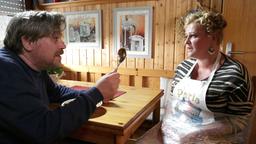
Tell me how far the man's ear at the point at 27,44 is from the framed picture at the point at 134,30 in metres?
1.59

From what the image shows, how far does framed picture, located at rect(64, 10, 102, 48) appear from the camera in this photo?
2660mm

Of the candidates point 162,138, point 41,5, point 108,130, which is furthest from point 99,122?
point 41,5

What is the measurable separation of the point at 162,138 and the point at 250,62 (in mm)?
1215

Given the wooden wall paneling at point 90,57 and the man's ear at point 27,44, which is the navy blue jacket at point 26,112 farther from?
the wooden wall paneling at point 90,57

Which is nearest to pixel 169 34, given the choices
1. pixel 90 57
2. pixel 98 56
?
pixel 98 56

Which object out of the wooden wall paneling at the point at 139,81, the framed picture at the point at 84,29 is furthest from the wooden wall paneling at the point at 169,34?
the framed picture at the point at 84,29

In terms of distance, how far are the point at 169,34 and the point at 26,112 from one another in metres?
1.81

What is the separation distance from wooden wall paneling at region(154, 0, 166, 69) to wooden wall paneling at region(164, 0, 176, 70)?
0.03 metres

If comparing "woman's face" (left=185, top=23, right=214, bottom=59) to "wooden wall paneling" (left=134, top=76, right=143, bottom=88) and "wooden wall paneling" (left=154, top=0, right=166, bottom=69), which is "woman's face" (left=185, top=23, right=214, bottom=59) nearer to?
"wooden wall paneling" (left=154, top=0, right=166, bottom=69)

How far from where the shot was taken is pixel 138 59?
2518mm

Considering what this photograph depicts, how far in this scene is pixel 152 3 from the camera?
2359 mm

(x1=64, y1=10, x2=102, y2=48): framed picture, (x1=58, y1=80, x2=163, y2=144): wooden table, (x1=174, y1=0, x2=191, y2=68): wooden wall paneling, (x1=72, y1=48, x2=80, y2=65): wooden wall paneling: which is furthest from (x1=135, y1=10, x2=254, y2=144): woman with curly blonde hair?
(x1=72, y1=48, x2=80, y2=65): wooden wall paneling

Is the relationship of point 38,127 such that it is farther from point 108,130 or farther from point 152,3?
point 152,3

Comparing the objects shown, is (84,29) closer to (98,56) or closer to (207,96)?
(98,56)
